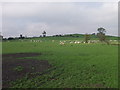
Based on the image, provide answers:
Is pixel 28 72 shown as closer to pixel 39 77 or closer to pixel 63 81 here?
pixel 39 77

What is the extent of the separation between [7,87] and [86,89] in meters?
5.02

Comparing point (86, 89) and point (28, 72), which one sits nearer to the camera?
point (86, 89)

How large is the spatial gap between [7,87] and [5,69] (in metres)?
4.95

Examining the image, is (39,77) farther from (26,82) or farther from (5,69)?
(5,69)

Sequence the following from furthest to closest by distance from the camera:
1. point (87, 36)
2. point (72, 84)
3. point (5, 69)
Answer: point (87, 36), point (5, 69), point (72, 84)

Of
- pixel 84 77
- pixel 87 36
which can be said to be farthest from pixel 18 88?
pixel 87 36

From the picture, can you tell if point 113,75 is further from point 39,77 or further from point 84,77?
point 39,77

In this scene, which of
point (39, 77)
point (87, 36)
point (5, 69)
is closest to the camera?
point (39, 77)

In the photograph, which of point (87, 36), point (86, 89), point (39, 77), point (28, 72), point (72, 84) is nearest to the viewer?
point (86, 89)

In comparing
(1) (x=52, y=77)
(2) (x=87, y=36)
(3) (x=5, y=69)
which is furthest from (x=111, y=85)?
(2) (x=87, y=36)

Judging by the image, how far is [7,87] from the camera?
13.0 metres

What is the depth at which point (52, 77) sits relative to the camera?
49.2ft

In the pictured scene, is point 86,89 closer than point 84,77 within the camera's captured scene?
Yes

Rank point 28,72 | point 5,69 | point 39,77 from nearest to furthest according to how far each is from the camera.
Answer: point 39,77
point 28,72
point 5,69
